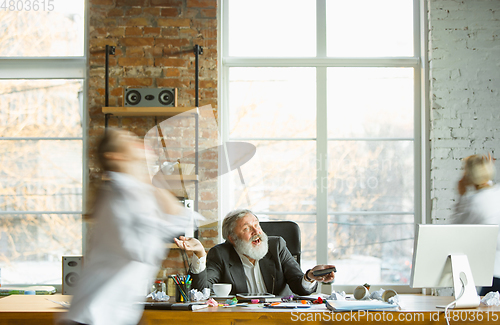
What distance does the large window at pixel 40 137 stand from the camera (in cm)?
388

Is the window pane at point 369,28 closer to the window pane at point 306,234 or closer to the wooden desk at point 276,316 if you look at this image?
the window pane at point 306,234

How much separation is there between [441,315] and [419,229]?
36cm

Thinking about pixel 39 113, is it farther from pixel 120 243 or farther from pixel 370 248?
pixel 370 248

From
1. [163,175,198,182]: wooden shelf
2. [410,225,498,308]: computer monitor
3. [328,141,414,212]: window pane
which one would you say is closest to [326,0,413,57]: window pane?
[328,141,414,212]: window pane

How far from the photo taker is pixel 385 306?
6.59 ft

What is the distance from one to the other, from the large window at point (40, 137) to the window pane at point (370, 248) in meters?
2.13

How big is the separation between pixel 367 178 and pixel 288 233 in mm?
1253

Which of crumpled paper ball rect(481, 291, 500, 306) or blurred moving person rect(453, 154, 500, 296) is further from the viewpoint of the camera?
blurred moving person rect(453, 154, 500, 296)

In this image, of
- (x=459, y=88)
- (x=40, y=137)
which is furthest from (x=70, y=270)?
(x=459, y=88)

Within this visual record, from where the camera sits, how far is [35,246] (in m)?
3.88

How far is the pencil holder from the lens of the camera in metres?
2.14

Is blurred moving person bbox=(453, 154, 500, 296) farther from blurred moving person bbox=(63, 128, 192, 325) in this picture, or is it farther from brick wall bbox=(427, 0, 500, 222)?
blurred moving person bbox=(63, 128, 192, 325)

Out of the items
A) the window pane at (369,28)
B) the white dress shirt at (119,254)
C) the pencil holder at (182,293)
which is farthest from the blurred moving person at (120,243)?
the window pane at (369,28)

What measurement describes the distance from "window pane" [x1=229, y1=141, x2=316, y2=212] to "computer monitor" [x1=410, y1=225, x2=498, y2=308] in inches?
76.4
